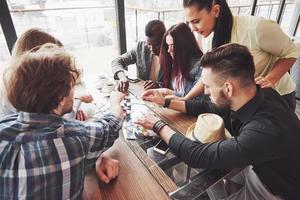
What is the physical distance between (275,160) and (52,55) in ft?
3.14

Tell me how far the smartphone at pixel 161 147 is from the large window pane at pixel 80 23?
942 millimetres

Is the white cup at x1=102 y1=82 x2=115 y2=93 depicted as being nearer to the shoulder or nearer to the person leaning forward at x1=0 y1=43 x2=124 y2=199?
the person leaning forward at x1=0 y1=43 x2=124 y2=199

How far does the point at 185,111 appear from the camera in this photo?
1.23m

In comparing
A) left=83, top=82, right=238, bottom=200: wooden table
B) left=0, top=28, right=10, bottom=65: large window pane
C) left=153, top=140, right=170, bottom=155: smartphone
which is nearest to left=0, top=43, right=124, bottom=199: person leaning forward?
left=83, top=82, right=238, bottom=200: wooden table

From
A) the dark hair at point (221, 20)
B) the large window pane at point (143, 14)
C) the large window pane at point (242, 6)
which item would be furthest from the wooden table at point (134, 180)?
the large window pane at point (242, 6)

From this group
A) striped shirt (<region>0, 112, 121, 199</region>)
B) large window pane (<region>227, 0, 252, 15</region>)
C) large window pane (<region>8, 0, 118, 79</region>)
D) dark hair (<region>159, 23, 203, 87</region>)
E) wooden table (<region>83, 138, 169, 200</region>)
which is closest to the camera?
striped shirt (<region>0, 112, 121, 199</region>)

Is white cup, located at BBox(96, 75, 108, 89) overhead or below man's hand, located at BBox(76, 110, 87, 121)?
below

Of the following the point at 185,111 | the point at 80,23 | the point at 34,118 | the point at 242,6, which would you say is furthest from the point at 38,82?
the point at 242,6

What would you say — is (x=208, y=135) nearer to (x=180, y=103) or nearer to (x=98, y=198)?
(x=180, y=103)

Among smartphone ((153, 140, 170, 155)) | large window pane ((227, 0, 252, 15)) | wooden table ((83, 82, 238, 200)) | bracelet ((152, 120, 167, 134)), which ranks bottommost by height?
smartphone ((153, 140, 170, 155))

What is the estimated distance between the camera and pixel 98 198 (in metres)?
0.69

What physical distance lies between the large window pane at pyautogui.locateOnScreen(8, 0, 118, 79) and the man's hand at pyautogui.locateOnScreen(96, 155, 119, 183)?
3.20ft

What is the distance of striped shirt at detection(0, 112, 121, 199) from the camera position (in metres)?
0.53

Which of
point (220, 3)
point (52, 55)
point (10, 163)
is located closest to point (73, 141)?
point (10, 163)
